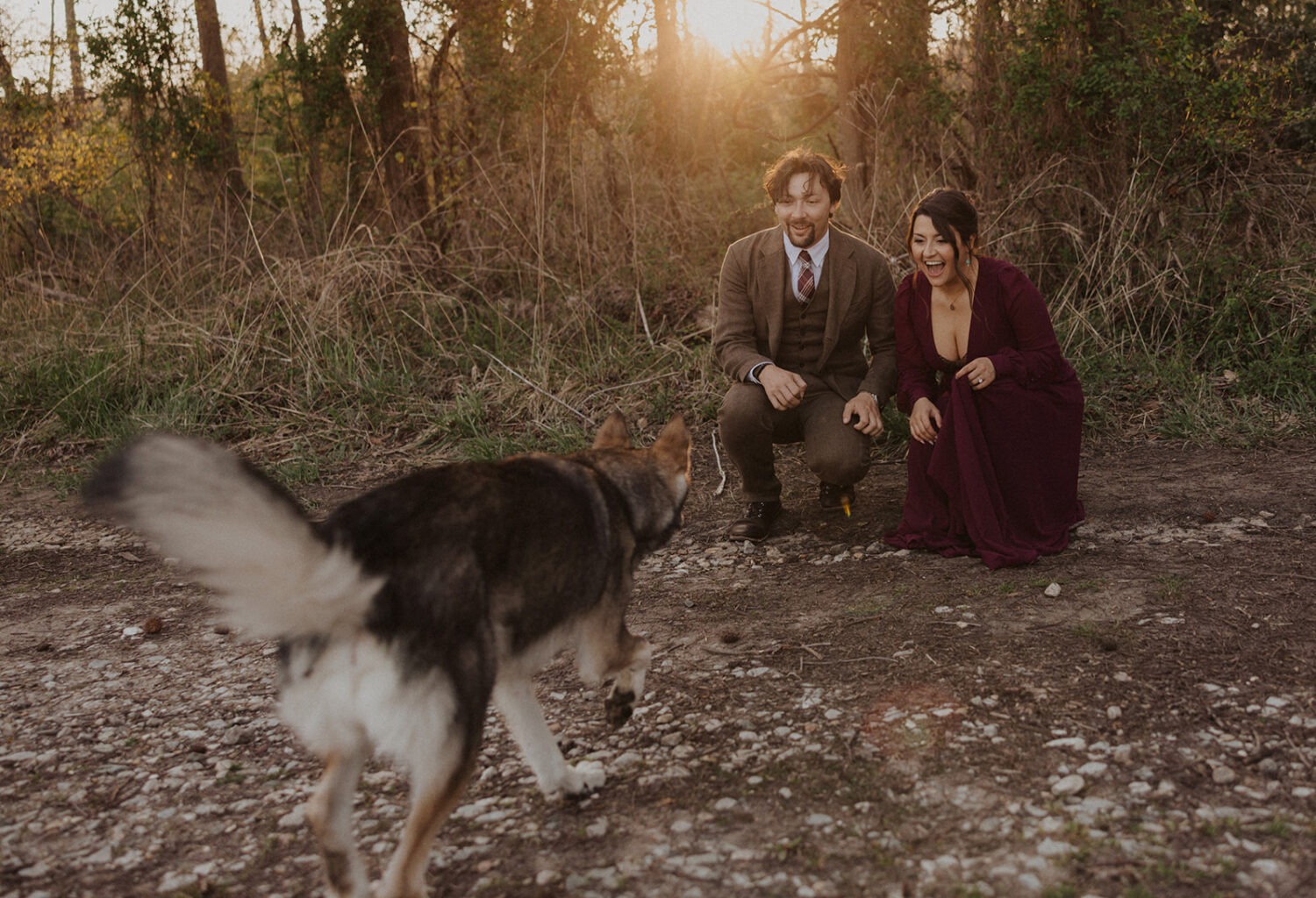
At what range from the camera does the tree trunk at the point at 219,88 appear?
32.2 ft

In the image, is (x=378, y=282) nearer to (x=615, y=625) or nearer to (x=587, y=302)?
(x=587, y=302)

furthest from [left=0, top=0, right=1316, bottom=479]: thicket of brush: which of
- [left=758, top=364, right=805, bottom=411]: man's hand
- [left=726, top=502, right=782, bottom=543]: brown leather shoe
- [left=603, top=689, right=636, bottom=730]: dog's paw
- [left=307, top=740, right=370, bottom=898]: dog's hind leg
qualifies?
[left=307, top=740, right=370, bottom=898]: dog's hind leg

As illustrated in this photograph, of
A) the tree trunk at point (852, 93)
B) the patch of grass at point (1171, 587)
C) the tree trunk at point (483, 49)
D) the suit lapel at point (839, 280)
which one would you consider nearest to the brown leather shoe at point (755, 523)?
the suit lapel at point (839, 280)

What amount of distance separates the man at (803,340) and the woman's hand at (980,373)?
0.54 metres

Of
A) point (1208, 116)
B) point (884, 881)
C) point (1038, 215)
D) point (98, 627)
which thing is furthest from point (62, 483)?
point (1208, 116)

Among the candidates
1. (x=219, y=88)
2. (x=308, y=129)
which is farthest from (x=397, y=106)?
(x=219, y=88)

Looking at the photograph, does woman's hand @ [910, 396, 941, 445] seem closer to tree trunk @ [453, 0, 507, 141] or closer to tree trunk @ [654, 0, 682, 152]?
tree trunk @ [654, 0, 682, 152]

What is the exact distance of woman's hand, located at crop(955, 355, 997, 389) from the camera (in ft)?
14.8

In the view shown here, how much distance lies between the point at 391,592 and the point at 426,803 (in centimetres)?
49

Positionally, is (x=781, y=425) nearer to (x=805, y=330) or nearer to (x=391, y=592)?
(x=805, y=330)

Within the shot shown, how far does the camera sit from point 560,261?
839cm

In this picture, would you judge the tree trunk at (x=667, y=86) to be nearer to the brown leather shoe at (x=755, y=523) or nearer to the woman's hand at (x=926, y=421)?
the brown leather shoe at (x=755, y=523)

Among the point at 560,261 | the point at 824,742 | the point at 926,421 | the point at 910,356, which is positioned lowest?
the point at 824,742

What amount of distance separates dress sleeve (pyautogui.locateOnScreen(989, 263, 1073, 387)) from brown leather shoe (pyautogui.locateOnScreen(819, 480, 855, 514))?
1214 mm
